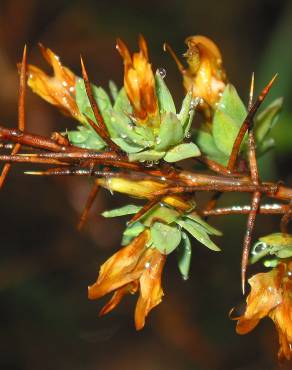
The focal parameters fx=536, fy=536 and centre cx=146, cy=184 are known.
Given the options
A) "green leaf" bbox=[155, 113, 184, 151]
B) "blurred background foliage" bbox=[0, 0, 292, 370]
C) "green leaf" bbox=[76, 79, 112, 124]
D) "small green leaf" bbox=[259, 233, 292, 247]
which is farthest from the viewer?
"blurred background foliage" bbox=[0, 0, 292, 370]

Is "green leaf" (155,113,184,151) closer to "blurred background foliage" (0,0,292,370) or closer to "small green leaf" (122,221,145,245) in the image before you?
"small green leaf" (122,221,145,245)

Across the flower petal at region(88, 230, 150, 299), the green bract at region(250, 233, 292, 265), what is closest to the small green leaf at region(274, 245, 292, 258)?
the green bract at region(250, 233, 292, 265)

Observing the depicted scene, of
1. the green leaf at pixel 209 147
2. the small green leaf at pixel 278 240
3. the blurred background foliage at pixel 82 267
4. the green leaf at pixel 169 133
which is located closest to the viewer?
the green leaf at pixel 169 133

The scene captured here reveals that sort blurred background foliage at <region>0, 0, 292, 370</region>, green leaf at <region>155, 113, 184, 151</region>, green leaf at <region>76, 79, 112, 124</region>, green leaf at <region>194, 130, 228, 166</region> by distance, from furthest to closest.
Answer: blurred background foliage at <region>0, 0, 292, 370</region>, green leaf at <region>194, 130, 228, 166</region>, green leaf at <region>76, 79, 112, 124</region>, green leaf at <region>155, 113, 184, 151</region>

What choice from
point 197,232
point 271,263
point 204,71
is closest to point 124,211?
point 197,232

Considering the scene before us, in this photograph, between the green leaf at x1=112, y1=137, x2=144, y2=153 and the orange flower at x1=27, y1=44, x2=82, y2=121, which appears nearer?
the green leaf at x1=112, y1=137, x2=144, y2=153

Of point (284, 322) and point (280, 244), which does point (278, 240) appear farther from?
point (284, 322)

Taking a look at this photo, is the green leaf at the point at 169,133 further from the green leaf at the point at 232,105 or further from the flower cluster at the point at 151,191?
the green leaf at the point at 232,105

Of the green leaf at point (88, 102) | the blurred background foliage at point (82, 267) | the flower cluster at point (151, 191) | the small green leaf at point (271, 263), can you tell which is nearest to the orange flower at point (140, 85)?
the flower cluster at point (151, 191)
